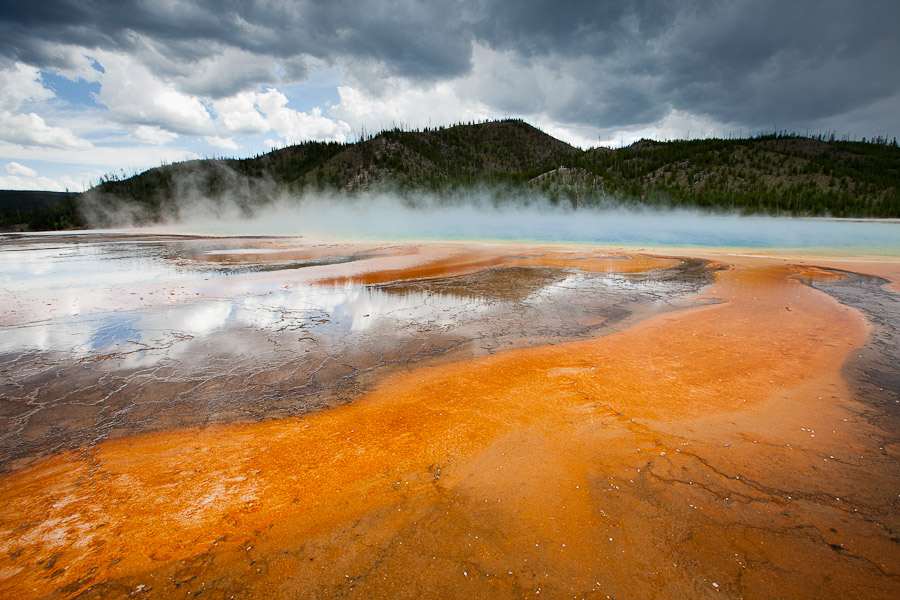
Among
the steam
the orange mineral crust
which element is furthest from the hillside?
the orange mineral crust

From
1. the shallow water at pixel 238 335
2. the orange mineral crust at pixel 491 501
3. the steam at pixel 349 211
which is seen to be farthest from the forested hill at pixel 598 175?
the orange mineral crust at pixel 491 501

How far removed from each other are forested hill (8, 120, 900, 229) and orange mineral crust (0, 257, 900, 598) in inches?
3204

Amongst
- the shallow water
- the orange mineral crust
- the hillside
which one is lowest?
the orange mineral crust

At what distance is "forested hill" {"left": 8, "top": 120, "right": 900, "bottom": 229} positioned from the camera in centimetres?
7512

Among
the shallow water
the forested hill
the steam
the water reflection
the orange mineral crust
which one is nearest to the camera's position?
the orange mineral crust

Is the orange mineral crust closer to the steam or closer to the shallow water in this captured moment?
the shallow water

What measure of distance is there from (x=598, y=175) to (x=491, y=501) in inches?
3867

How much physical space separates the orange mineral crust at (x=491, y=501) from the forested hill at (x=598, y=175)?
267ft

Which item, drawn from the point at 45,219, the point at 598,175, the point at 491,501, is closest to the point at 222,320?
the point at 491,501

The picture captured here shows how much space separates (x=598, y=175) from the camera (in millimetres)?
90062

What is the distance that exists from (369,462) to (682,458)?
3148 millimetres

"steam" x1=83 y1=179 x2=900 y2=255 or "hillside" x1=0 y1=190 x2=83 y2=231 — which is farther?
"hillside" x1=0 y1=190 x2=83 y2=231

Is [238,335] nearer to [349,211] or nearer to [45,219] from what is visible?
[349,211]

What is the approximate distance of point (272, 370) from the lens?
6227mm
